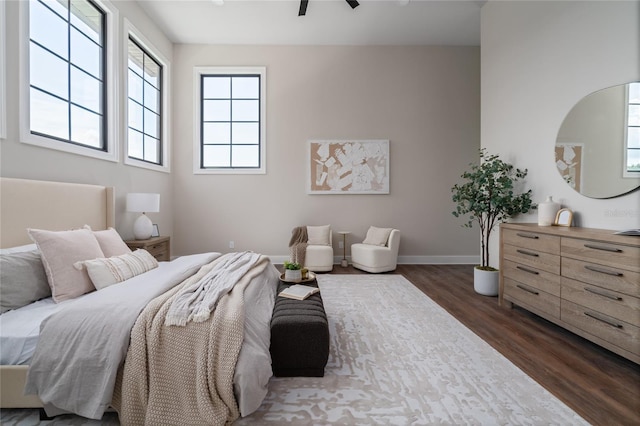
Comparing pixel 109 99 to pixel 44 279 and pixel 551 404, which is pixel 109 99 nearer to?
pixel 44 279

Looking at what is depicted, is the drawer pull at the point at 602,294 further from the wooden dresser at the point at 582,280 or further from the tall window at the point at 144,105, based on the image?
the tall window at the point at 144,105

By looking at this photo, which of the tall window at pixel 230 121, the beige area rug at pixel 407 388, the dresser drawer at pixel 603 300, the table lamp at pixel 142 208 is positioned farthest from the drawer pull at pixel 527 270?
the table lamp at pixel 142 208

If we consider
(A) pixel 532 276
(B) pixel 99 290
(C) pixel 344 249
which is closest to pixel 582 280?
(A) pixel 532 276

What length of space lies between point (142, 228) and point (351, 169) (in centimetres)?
332

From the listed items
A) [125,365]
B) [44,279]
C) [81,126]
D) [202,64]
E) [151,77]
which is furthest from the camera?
[202,64]

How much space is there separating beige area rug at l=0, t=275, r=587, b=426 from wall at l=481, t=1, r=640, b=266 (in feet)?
5.22

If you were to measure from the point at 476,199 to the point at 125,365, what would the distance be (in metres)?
3.63

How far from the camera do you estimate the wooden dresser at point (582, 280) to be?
1.82m

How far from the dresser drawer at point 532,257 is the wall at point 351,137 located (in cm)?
219

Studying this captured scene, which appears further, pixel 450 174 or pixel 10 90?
pixel 450 174

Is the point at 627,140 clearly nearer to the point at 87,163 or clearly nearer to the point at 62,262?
the point at 62,262

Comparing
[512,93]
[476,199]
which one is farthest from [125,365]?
[512,93]

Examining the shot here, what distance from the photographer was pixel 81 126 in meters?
2.98

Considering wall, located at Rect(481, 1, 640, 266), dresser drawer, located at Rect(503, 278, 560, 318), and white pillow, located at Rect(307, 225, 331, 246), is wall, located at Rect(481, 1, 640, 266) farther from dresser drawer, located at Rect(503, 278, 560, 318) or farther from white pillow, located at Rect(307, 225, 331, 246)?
white pillow, located at Rect(307, 225, 331, 246)
